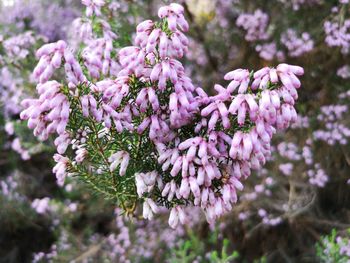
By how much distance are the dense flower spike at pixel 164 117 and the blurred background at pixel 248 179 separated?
173 cm

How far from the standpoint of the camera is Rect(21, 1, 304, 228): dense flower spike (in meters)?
1.52

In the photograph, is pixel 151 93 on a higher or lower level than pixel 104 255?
lower

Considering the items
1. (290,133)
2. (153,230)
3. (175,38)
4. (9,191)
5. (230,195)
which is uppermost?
(9,191)

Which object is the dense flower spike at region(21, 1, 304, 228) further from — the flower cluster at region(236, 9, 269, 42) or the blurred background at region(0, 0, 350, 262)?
the flower cluster at region(236, 9, 269, 42)

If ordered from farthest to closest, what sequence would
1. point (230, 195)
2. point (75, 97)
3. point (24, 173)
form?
point (24, 173) → point (230, 195) → point (75, 97)

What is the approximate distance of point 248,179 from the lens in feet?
14.1

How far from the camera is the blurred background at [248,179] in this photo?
3938mm

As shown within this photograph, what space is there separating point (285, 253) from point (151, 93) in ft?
9.29

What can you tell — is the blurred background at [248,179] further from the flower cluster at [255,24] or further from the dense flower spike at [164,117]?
the dense flower spike at [164,117]

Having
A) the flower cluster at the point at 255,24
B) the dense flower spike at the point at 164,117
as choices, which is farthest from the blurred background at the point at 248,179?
the dense flower spike at the point at 164,117

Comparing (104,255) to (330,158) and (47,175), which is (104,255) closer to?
(47,175)

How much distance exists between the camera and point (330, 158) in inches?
164

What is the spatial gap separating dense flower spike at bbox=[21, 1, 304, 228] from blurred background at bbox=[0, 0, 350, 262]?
1730mm

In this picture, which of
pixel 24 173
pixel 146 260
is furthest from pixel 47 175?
pixel 146 260
